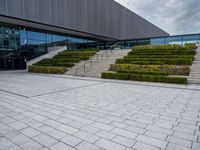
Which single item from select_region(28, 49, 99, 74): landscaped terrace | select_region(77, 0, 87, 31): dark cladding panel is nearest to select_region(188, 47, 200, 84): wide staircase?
select_region(28, 49, 99, 74): landscaped terrace

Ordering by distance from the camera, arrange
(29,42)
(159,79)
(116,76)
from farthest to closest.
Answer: (29,42)
(116,76)
(159,79)

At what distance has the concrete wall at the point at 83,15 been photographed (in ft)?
65.0

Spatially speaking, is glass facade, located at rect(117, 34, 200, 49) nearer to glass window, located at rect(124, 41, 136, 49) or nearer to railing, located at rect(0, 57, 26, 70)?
glass window, located at rect(124, 41, 136, 49)

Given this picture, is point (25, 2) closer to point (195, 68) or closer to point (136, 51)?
point (136, 51)

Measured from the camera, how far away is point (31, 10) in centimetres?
2052

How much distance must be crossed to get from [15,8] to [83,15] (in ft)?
38.6

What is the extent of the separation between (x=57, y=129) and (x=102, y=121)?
127cm

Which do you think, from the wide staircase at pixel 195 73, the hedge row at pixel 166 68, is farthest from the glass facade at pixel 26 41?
the wide staircase at pixel 195 73

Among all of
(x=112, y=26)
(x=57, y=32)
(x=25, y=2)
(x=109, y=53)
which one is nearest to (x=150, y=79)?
(x=109, y=53)

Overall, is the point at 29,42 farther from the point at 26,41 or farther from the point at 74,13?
the point at 74,13

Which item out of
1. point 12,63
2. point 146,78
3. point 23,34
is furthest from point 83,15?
point 146,78

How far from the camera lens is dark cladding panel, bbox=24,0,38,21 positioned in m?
20.0

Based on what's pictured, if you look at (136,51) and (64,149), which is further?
(136,51)

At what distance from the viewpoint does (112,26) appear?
34.2 m
